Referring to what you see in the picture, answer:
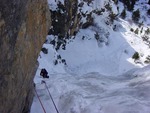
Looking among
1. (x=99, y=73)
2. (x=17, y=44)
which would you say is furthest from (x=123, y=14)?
(x=17, y=44)

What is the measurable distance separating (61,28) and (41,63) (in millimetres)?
2425

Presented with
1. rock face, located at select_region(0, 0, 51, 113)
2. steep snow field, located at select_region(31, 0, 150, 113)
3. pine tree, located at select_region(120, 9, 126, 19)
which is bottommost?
steep snow field, located at select_region(31, 0, 150, 113)

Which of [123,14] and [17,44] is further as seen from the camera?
[123,14]

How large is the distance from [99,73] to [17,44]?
8769mm

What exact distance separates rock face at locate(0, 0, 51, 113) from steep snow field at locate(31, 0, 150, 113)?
2.71m

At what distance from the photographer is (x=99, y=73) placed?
12977 millimetres

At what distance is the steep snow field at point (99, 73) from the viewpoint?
8157 mm

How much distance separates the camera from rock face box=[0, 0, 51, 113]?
3904 millimetres

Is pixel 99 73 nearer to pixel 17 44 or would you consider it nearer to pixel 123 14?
pixel 123 14

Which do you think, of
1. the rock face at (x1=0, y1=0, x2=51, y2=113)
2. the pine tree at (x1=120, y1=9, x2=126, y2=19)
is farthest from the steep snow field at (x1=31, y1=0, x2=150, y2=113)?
the rock face at (x1=0, y1=0, x2=51, y2=113)

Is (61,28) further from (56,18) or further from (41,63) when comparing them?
(41,63)

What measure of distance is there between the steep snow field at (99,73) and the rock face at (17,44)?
2707mm

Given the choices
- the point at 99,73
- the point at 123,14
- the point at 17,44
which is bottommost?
the point at 99,73

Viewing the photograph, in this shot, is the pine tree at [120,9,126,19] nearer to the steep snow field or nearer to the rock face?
the steep snow field
